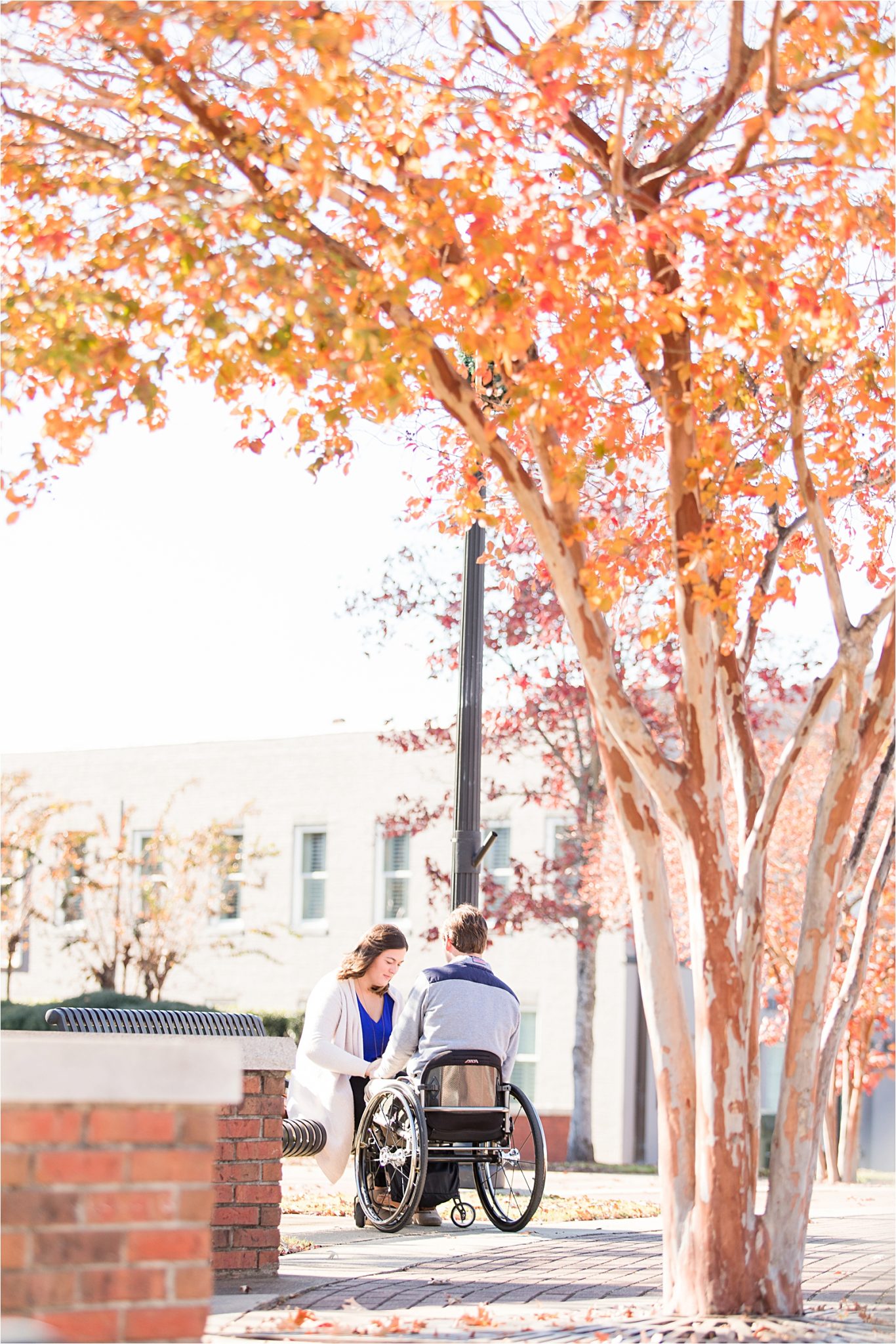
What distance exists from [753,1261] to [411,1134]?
2.30 m

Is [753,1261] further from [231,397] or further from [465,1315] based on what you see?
[231,397]

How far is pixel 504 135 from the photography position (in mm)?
6418

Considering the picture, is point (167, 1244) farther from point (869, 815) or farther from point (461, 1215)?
point (461, 1215)

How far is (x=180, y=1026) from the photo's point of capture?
26.4 ft

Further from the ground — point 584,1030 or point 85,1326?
point 584,1030

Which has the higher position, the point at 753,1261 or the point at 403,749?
the point at 403,749

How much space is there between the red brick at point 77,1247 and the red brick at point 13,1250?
2cm

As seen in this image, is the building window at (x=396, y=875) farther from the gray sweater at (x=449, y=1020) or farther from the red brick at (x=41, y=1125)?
the red brick at (x=41, y=1125)

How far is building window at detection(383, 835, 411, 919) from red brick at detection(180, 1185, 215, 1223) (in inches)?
1026

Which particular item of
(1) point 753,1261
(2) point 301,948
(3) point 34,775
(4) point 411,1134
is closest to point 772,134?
(1) point 753,1261

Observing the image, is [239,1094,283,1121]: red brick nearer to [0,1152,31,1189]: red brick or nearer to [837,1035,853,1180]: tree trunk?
[0,1152,31,1189]: red brick

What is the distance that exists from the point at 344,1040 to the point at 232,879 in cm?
1994

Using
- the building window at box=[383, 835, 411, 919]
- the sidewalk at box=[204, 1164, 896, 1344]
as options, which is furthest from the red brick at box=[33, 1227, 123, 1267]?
the building window at box=[383, 835, 411, 919]

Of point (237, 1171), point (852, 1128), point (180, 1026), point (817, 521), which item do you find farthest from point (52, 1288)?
point (852, 1128)
